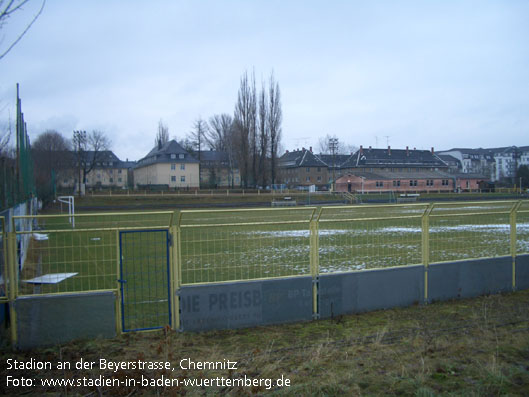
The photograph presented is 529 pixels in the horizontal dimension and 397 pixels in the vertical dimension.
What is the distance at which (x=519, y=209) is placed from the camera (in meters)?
9.24

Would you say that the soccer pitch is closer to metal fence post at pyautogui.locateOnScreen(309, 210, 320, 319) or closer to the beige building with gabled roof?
metal fence post at pyautogui.locateOnScreen(309, 210, 320, 319)

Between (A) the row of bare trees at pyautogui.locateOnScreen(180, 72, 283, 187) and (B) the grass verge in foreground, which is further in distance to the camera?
(A) the row of bare trees at pyautogui.locateOnScreen(180, 72, 283, 187)

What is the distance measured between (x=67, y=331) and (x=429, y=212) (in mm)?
6556

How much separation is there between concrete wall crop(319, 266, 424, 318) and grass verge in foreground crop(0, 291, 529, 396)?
218 millimetres

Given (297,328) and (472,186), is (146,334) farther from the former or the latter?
(472,186)

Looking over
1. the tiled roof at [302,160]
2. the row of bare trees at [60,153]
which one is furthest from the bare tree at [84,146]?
the tiled roof at [302,160]

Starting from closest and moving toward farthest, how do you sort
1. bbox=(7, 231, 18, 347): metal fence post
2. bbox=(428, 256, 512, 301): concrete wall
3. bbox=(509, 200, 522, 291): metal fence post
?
bbox=(7, 231, 18, 347): metal fence post < bbox=(428, 256, 512, 301): concrete wall < bbox=(509, 200, 522, 291): metal fence post

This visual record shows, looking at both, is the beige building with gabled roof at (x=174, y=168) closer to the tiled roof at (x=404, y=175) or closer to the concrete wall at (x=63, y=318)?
the tiled roof at (x=404, y=175)

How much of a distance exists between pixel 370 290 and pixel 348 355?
8.09ft

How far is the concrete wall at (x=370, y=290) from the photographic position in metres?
7.32

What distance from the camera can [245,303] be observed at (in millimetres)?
6805

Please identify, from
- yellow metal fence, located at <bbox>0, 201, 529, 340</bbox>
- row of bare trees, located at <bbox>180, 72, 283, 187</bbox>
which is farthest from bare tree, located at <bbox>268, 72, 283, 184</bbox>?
yellow metal fence, located at <bbox>0, 201, 529, 340</bbox>

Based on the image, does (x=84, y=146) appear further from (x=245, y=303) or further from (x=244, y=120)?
(x=245, y=303)

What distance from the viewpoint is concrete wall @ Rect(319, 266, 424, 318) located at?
732cm
